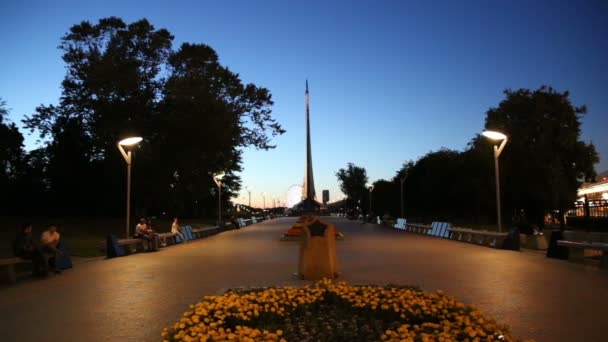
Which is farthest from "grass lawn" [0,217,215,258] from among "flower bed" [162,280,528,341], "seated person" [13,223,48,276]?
"flower bed" [162,280,528,341]

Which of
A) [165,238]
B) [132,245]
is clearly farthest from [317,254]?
[165,238]

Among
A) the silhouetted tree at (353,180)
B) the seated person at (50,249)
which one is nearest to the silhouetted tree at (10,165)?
the seated person at (50,249)

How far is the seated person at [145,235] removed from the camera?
2248 centimetres

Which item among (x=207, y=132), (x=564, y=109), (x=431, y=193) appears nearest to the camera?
(x=207, y=132)

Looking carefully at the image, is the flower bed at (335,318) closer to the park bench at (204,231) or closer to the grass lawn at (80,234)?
the grass lawn at (80,234)

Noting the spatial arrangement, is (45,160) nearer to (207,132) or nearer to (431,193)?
(207,132)

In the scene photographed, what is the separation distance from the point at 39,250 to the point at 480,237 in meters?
18.9

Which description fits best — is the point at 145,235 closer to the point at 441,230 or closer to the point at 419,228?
the point at 441,230

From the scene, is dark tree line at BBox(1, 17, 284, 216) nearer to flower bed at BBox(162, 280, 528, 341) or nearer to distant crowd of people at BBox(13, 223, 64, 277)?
distant crowd of people at BBox(13, 223, 64, 277)

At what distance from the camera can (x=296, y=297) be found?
811 centimetres

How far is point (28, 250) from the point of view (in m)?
13.5

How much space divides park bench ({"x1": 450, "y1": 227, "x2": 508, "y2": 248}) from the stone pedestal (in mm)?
11781

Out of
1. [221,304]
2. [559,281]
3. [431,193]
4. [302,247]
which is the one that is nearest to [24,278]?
[302,247]

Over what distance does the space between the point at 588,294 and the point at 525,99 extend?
1559 inches
